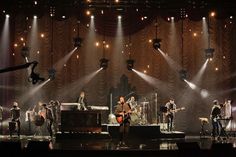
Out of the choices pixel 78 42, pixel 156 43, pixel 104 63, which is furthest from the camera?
pixel 104 63

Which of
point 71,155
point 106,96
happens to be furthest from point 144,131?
point 71,155

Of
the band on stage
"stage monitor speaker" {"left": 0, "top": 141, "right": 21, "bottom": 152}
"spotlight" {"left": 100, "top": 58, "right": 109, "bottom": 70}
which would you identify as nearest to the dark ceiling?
"spotlight" {"left": 100, "top": 58, "right": 109, "bottom": 70}

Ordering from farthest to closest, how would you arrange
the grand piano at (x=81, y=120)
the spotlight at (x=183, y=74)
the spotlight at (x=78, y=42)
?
the spotlight at (x=183, y=74) → the spotlight at (x=78, y=42) → the grand piano at (x=81, y=120)

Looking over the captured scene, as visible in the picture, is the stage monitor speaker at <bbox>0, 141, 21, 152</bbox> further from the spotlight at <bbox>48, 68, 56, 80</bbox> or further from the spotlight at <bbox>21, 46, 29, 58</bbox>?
the spotlight at <bbox>48, 68, 56, 80</bbox>

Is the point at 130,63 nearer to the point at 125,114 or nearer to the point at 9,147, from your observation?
the point at 125,114

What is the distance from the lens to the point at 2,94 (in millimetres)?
21391

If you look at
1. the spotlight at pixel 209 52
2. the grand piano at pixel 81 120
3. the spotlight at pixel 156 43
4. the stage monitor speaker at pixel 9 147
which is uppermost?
the spotlight at pixel 156 43

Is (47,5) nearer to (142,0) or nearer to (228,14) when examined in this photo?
(142,0)

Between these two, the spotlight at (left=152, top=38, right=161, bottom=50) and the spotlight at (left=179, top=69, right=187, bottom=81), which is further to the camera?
the spotlight at (left=179, top=69, right=187, bottom=81)

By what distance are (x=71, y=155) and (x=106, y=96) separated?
1387 cm

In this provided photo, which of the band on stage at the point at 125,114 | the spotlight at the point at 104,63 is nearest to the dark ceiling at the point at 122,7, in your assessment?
the spotlight at the point at 104,63

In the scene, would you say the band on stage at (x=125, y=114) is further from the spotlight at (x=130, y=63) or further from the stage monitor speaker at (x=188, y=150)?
the stage monitor speaker at (x=188, y=150)

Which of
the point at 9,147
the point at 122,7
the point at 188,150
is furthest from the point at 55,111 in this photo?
the point at 188,150

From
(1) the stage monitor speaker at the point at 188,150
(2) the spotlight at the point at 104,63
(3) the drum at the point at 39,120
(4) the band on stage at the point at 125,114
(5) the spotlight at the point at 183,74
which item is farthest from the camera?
(5) the spotlight at the point at 183,74
